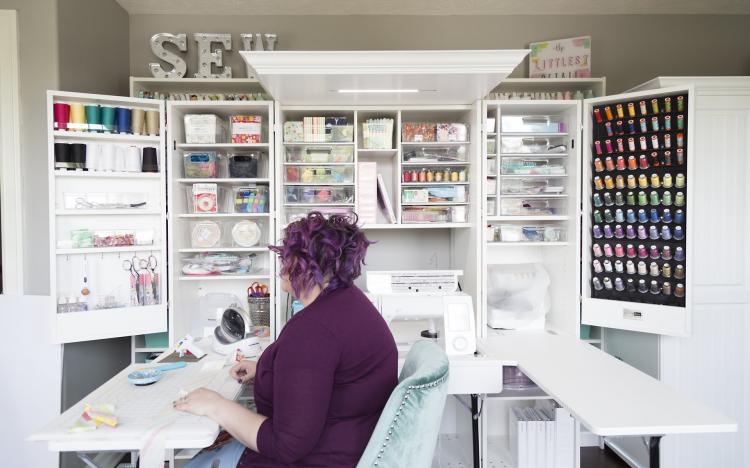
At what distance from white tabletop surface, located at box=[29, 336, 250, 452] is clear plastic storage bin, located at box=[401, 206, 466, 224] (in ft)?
4.24

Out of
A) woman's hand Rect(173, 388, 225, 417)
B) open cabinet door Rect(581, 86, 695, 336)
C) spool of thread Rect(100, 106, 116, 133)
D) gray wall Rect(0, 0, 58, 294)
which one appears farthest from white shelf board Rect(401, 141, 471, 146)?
gray wall Rect(0, 0, 58, 294)

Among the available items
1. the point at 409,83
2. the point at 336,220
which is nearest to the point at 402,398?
the point at 336,220

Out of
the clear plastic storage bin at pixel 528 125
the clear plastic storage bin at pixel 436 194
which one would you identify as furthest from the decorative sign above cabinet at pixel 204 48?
the clear plastic storage bin at pixel 528 125

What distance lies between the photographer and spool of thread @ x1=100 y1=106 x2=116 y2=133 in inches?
94.4

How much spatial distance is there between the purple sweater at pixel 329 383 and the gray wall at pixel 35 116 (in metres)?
1.90

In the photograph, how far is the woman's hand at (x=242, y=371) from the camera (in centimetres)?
182

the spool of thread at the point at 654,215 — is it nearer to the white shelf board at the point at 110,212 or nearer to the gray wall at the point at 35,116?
the white shelf board at the point at 110,212

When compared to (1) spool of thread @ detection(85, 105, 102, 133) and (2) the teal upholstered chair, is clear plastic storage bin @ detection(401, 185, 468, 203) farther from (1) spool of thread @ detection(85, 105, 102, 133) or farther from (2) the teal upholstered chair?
(1) spool of thread @ detection(85, 105, 102, 133)

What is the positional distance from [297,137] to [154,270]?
1085 mm

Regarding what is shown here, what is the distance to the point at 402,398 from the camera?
1.15 m

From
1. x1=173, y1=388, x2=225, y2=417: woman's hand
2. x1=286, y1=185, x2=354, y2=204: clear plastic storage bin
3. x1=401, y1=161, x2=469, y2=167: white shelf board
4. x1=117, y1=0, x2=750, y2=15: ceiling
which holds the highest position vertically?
x1=117, y1=0, x2=750, y2=15: ceiling

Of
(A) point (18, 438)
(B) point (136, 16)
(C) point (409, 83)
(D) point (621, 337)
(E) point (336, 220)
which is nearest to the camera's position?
(E) point (336, 220)

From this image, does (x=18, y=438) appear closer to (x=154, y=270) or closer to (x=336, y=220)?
(x=154, y=270)

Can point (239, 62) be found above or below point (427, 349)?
above
